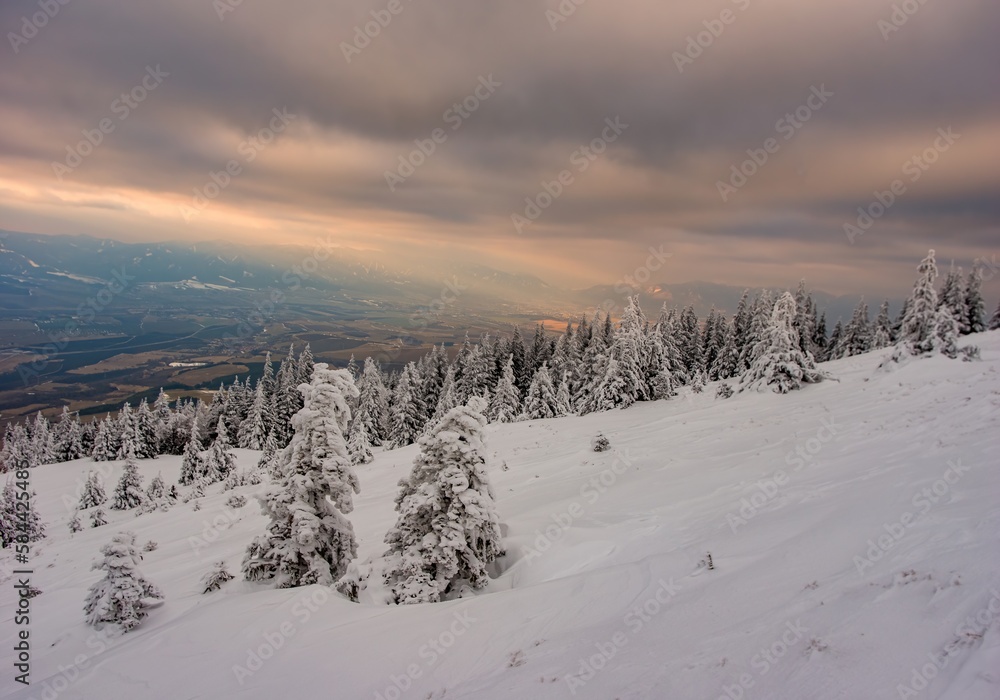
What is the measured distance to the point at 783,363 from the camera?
2561 centimetres

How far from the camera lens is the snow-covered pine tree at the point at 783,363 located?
25.5m

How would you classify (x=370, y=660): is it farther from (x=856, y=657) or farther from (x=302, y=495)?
(x=856, y=657)

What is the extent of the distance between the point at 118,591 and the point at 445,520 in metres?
7.53

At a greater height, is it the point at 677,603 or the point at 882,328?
the point at 882,328

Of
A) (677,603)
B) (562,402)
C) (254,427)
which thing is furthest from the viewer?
(254,427)

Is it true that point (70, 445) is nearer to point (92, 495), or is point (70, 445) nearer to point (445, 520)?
point (92, 495)

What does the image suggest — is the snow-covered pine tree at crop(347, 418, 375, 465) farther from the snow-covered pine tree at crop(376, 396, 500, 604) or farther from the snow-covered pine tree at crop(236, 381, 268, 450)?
the snow-covered pine tree at crop(376, 396, 500, 604)

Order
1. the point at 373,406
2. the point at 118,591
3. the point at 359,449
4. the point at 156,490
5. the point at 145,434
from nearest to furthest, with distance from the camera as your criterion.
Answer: the point at 118,591 < the point at 359,449 < the point at 156,490 < the point at 373,406 < the point at 145,434

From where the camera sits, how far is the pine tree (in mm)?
10430

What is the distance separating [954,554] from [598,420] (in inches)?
1048

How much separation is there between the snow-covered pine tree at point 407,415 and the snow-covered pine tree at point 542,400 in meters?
15.3

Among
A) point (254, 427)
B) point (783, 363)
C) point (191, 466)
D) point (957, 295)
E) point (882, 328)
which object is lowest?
point (191, 466)

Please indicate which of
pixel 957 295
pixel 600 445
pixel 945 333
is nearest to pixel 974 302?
pixel 957 295

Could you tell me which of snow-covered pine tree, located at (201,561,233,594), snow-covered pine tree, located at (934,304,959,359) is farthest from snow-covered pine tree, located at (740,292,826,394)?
snow-covered pine tree, located at (201,561,233,594)
